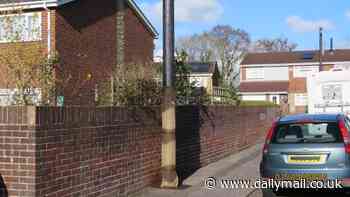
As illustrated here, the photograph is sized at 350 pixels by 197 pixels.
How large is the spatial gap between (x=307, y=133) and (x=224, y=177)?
2.97 meters

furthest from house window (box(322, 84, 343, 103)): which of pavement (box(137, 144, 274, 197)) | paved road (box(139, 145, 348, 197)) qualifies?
paved road (box(139, 145, 348, 197))

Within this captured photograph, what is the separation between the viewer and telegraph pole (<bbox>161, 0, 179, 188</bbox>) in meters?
10.7

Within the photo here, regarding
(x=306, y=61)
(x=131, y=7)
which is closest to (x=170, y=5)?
(x=131, y=7)

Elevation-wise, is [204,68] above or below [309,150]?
above

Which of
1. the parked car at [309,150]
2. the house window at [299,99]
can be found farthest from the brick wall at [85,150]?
the house window at [299,99]

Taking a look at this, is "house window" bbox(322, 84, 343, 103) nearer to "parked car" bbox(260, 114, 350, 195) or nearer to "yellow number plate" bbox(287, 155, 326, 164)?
"parked car" bbox(260, 114, 350, 195)

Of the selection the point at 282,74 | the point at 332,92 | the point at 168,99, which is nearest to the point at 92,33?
the point at 332,92

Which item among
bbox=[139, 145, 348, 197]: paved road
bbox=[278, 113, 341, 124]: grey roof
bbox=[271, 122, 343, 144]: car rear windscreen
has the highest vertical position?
bbox=[278, 113, 341, 124]: grey roof

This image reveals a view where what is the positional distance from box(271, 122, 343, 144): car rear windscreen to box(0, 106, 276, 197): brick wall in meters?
2.46

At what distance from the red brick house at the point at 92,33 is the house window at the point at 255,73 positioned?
106ft

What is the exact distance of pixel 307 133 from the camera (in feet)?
33.6

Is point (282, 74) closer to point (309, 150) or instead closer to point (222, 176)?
point (222, 176)

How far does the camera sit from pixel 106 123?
9.07 meters

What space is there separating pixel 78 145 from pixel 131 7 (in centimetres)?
2122
